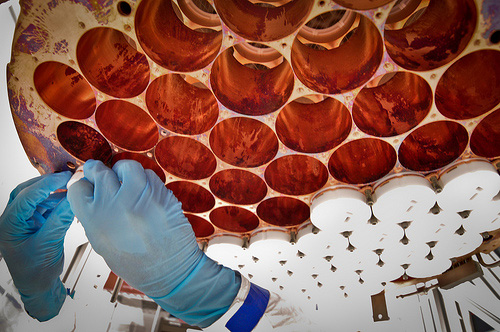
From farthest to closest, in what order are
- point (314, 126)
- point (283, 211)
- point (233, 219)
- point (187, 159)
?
1. point (233, 219)
2. point (283, 211)
3. point (187, 159)
4. point (314, 126)

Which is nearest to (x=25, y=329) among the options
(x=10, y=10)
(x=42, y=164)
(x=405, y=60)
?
(x=42, y=164)

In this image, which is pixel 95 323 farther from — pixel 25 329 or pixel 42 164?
pixel 42 164

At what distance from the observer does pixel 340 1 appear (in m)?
1.48

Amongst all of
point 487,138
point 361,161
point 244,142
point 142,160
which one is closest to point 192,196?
point 142,160

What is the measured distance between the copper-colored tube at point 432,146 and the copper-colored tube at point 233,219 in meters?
1.21

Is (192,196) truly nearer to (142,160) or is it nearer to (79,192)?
(142,160)

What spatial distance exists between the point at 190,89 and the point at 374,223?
1.50m

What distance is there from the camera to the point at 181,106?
7.00 ft

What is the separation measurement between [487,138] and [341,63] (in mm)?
1003

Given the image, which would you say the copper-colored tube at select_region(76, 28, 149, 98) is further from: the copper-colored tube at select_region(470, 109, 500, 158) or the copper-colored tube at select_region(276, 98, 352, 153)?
the copper-colored tube at select_region(470, 109, 500, 158)

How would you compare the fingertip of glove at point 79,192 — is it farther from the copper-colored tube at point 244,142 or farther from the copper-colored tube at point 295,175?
the copper-colored tube at point 295,175

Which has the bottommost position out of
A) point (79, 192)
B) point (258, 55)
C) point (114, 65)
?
point (79, 192)

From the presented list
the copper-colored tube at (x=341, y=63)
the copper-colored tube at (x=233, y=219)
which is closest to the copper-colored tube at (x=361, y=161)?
the copper-colored tube at (x=341, y=63)

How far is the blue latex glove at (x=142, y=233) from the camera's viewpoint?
184cm
